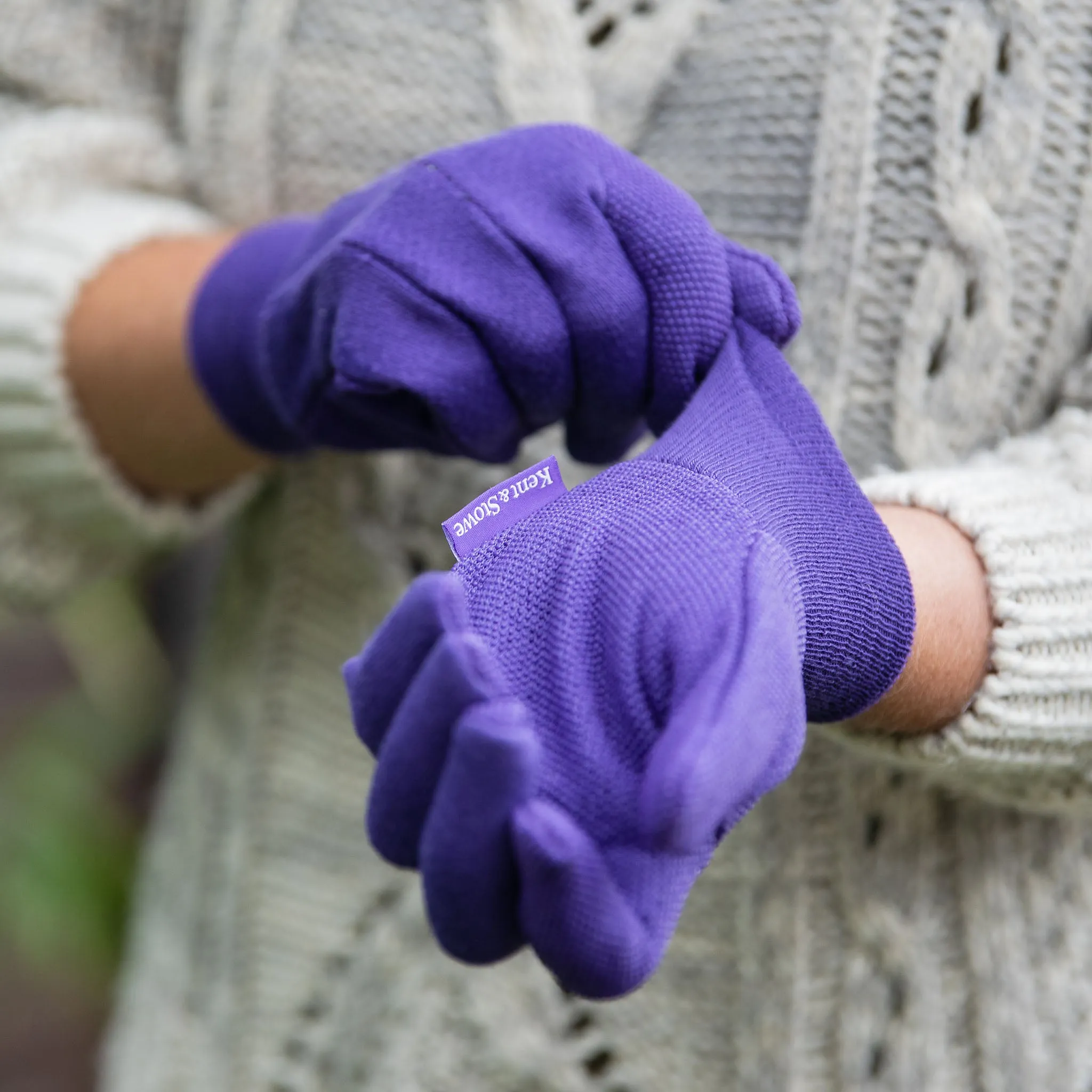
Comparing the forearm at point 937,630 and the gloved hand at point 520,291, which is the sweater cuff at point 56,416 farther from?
the forearm at point 937,630

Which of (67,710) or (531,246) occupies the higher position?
(531,246)

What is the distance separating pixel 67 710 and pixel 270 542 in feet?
2.55

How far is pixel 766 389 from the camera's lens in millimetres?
408

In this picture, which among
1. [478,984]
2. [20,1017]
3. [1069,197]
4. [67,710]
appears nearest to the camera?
[1069,197]

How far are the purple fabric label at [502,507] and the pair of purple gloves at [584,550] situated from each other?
0.01 metres

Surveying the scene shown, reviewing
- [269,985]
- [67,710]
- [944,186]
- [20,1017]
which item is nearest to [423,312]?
[944,186]

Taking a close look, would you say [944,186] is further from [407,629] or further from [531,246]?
[407,629]

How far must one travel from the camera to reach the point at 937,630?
41 cm

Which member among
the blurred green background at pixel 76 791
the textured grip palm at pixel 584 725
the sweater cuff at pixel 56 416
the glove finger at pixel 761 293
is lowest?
the blurred green background at pixel 76 791

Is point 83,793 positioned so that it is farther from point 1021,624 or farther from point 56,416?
point 1021,624

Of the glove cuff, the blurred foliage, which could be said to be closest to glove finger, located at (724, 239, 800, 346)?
the glove cuff

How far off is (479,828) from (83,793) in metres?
1.07

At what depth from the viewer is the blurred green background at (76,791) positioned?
1.12m

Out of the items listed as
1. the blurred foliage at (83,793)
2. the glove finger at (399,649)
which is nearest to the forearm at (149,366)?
the glove finger at (399,649)
